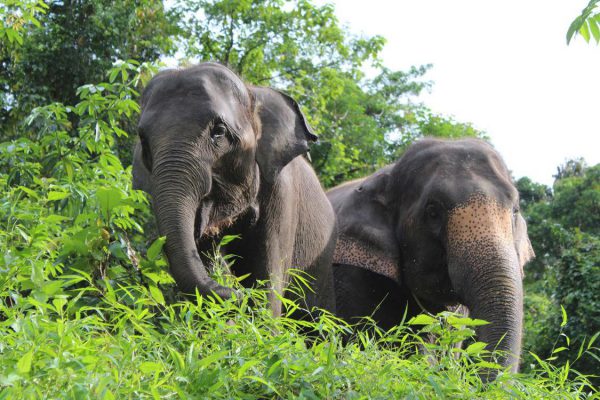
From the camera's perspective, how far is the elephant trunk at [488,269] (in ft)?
19.0

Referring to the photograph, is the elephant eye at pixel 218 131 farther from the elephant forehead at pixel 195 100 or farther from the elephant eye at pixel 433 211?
the elephant eye at pixel 433 211

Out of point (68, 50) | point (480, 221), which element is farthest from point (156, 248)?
point (68, 50)

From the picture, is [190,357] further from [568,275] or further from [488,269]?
[568,275]

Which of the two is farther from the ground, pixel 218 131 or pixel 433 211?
pixel 218 131

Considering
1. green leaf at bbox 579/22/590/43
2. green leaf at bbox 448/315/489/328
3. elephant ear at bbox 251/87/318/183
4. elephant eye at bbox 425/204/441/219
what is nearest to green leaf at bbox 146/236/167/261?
elephant ear at bbox 251/87/318/183

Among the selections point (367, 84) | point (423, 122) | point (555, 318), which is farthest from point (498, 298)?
point (367, 84)

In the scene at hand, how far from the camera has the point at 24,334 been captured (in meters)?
3.36

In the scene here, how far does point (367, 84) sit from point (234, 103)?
27.0m

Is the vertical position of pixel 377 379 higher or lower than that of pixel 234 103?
lower

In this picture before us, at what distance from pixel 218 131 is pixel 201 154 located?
0.65 ft

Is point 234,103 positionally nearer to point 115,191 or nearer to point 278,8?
point 115,191

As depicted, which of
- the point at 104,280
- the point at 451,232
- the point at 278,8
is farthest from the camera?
the point at 278,8

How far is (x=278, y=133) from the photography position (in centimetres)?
599

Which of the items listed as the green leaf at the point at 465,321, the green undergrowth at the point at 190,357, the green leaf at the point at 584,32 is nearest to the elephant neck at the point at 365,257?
the green undergrowth at the point at 190,357
